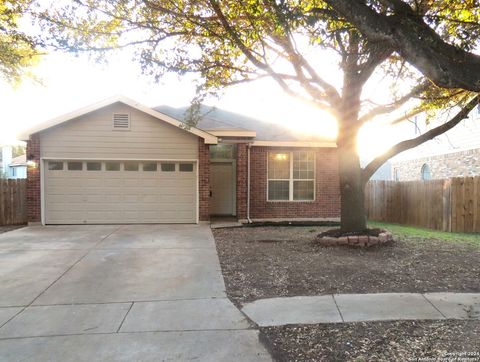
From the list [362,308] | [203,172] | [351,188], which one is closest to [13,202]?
[203,172]

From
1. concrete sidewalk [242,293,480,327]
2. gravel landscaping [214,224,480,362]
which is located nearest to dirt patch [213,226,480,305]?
gravel landscaping [214,224,480,362]

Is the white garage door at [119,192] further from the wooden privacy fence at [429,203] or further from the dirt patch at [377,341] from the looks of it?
the dirt patch at [377,341]

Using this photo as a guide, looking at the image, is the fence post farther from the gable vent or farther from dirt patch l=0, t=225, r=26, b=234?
dirt patch l=0, t=225, r=26, b=234

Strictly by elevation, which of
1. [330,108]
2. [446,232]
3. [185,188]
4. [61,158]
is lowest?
[446,232]

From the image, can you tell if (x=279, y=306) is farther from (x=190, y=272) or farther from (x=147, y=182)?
(x=147, y=182)

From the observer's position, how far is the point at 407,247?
8.91 metres

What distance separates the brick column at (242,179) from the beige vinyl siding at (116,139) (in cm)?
157

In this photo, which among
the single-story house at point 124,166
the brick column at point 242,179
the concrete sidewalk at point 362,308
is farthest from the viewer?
the brick column at point 242,179

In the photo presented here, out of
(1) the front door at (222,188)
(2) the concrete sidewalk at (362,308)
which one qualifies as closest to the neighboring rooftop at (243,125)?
(1) the front door at (222,188)

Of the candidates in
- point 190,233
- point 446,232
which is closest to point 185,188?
point 190,233

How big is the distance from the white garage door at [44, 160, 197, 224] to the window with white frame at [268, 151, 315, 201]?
3.04m

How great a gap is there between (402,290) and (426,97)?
5.52m

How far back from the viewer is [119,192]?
42.1ft

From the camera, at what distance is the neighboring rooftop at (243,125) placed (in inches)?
550
